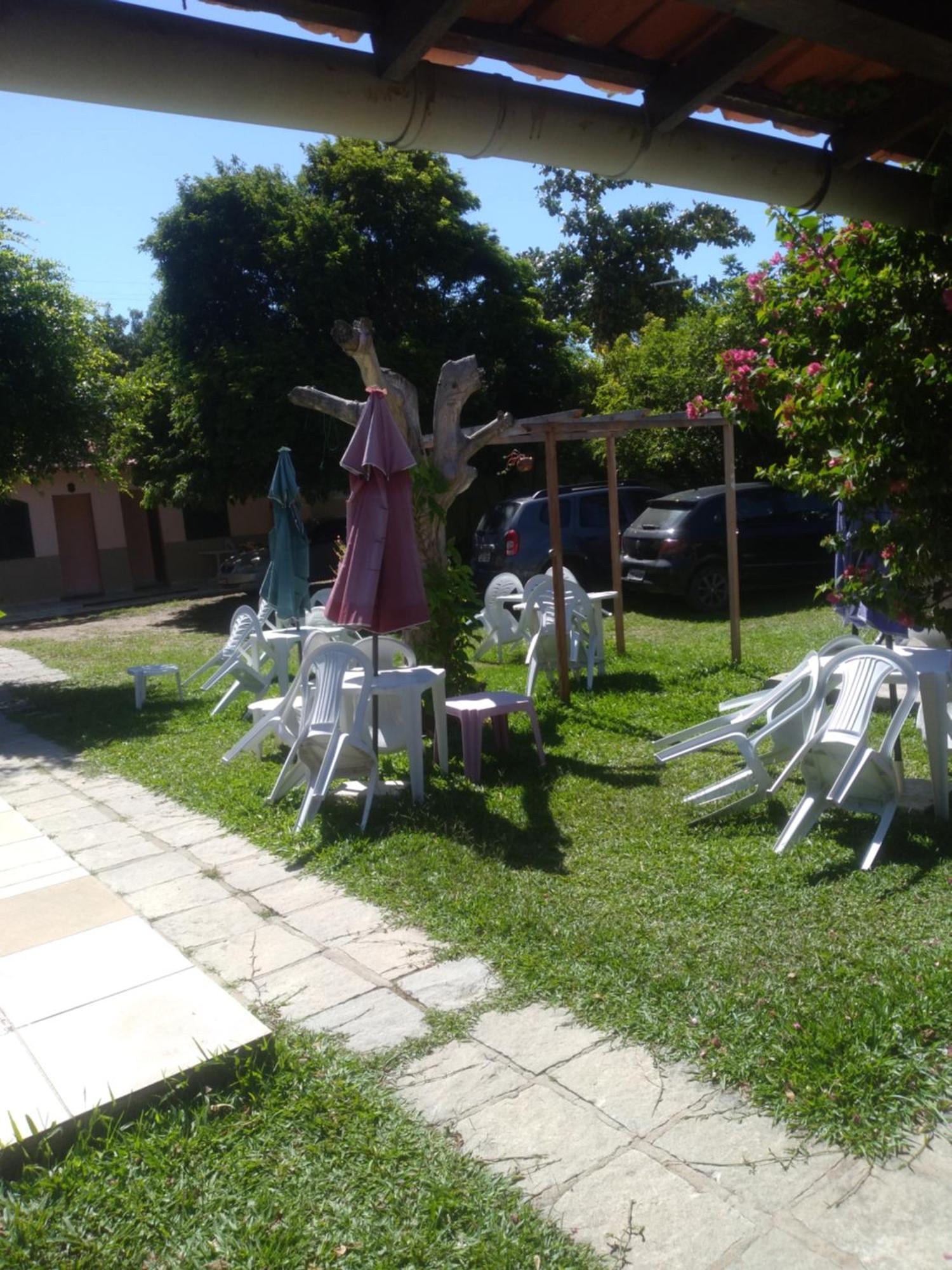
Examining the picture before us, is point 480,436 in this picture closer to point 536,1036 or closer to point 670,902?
point 670,902

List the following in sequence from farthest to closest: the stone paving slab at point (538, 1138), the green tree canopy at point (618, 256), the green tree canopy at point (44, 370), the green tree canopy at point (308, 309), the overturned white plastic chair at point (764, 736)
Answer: the green tree canopy at point (618, 256) < the green tree canopy at point (308, 309) < the green tree canopy at point (44, 370) < the overturned white plastic chair at point (764, 736) < the stone paving slab at point (538, 1138)

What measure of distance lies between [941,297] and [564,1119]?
312cm

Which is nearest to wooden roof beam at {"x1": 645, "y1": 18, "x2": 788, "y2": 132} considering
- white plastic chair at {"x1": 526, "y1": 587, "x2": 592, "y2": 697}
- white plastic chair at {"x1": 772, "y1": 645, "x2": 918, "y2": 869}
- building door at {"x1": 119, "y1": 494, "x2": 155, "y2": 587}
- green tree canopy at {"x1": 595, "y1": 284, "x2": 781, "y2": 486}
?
white plastic chair at {"x1": 772, "y1": 645, "x2": 918, "y2": 869}

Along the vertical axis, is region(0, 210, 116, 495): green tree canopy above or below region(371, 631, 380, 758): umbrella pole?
above

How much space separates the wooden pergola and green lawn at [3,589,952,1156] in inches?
39.3

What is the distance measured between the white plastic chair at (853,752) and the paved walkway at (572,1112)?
186cm

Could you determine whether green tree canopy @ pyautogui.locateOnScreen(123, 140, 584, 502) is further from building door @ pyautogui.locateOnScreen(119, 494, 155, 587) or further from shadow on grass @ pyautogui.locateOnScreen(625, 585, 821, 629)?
shadow on grass @ pyautogui.locateOnScreen(625, 585, 821, 629)

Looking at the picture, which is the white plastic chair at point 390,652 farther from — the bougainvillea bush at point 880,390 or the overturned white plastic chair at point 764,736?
the bougainvillea bush at point 880,390

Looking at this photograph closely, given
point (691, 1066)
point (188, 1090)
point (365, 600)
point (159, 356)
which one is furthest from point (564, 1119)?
point (159, 356)

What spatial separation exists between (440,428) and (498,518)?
23.6ft

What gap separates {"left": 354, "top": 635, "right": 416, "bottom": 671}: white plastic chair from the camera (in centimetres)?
705

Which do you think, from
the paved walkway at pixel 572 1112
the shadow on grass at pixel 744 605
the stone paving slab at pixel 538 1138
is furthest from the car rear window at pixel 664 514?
the stone paving slab at pixel 538 1138

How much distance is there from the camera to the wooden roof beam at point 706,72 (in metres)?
2.98

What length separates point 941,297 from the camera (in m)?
3.86
